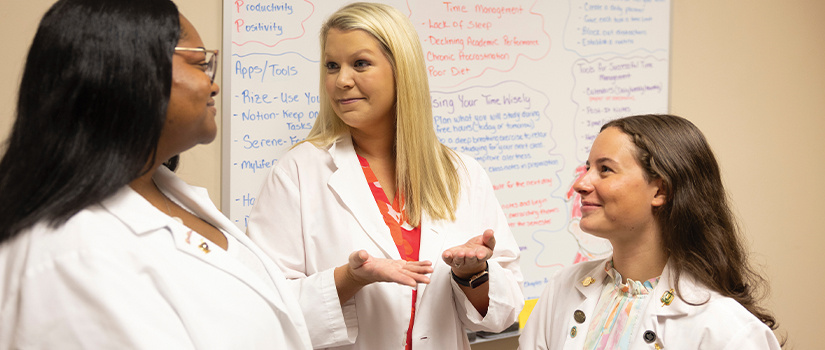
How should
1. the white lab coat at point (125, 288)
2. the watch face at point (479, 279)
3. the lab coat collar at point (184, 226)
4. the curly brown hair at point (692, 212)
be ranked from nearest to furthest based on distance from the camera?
the white lab coat at point (125, 288) → the lab coat collar at point (184, 226) → the curly brown hair at point (692, 212) → the watch face at point (479, 279)

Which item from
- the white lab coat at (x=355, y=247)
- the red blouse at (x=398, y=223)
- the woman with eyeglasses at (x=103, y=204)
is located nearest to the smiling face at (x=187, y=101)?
the woman with eyeglasses at (x=103, y=204)

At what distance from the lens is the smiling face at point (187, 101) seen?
1064 mm

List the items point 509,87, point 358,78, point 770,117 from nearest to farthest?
point 358,78 < point 509,87 < point 770,117

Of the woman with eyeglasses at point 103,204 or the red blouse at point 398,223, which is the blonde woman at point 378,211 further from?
the woman with eyeglasses at point 103,204

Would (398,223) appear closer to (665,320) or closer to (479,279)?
(479,279)

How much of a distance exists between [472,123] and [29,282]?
1886 mm

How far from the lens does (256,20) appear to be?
216 centimetres

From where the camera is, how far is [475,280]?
1694mm

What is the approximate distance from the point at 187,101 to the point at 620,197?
3.22 ft

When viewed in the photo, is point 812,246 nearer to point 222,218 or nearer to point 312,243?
point 312,243

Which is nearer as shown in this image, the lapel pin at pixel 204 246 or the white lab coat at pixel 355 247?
the lapel pin at pixel 204 246

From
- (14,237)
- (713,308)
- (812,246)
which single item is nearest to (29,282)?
(14,237)

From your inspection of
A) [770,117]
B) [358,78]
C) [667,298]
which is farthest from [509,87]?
[770,117]

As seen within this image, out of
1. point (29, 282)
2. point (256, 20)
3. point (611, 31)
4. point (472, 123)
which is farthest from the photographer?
point (611, 31)
